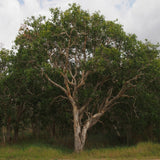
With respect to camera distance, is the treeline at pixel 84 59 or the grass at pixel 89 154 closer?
the grass at pixel 89 154

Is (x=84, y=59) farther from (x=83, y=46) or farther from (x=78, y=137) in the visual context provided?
(x=78, y=137)

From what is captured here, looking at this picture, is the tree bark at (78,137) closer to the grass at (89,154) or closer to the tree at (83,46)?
the tree at (83,46)

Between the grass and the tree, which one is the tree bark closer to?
the tree

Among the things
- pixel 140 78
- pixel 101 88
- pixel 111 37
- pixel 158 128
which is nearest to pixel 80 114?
pixel 101 88

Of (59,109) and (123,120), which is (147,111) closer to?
(123,120)

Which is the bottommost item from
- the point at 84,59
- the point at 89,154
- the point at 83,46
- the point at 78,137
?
the point at 89,154

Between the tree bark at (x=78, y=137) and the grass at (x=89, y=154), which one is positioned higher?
the tree bark at (x=78, y=137)

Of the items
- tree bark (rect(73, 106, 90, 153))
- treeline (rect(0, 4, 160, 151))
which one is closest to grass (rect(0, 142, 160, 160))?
tree bark (rect(73, 106, 90, 153))

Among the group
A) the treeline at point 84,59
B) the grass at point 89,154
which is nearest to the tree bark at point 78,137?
the treeline at point 84,59

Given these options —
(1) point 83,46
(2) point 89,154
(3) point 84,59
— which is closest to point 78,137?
(2) point 89,154

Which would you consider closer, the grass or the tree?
the grass

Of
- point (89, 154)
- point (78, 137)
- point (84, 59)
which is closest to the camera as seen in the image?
→ point (89, 154)

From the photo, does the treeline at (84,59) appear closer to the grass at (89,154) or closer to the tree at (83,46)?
the tree at (83,46)

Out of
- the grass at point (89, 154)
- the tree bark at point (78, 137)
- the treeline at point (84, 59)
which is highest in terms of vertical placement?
the treeline at point (84, 59)
